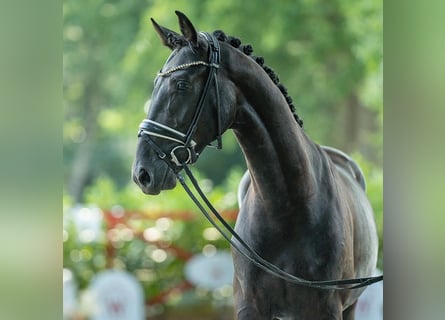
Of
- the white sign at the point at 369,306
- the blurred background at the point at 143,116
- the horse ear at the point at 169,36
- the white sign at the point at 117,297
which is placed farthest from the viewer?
the blurred background at the point at 143,116

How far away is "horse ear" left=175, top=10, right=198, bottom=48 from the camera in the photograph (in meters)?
1.67

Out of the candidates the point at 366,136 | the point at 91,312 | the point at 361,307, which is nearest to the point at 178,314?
the point at 91,312

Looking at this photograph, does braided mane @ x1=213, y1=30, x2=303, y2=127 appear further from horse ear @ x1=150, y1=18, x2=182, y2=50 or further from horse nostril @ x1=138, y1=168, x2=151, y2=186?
horse nostril @ x1=138, y1=168, x2=151, y2=186

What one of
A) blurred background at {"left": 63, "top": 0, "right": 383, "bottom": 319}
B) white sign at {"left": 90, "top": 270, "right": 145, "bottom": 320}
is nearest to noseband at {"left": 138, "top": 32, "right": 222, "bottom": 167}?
blurred background at {"left": 63, "top": 0, "right": 383, "bottom": 319}

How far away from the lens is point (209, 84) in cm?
177

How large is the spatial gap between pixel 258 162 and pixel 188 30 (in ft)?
1.32

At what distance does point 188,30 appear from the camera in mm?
1704

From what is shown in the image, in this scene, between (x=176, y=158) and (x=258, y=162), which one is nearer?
(x=176, y=158)

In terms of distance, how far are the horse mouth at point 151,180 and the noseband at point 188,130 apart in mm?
40

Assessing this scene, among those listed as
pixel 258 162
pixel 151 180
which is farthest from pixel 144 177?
pixel 258 162

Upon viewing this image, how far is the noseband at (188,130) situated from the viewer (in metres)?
1.71

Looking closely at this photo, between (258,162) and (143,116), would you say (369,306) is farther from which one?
(143,116)

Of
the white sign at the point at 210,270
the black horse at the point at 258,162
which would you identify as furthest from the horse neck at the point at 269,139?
the white sign at the point at 210,270

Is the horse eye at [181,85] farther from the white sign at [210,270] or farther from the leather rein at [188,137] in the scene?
the white sign at [210,270]
